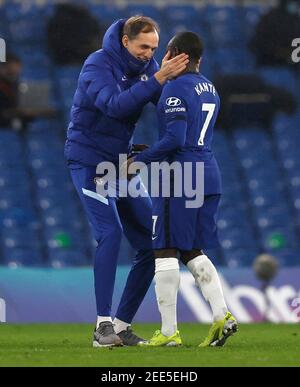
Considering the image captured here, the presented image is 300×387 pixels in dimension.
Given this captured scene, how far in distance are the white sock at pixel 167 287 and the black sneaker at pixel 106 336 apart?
1.02 feet

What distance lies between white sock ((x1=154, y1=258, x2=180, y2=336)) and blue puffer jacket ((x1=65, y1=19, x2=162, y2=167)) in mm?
794

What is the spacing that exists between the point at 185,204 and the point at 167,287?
0.53 metres

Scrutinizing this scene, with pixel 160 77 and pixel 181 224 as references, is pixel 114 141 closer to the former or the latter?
pixel 160 77

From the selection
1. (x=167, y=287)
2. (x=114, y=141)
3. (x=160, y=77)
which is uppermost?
(x=160, y=77)

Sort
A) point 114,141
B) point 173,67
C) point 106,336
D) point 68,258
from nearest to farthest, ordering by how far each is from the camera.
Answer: point 173,67
point 106,336
point 114,141
point 68,258

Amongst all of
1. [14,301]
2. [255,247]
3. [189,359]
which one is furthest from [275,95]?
[189,359]

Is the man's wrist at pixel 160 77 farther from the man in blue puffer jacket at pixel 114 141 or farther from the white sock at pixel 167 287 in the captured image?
the white sock at pixel 167 287

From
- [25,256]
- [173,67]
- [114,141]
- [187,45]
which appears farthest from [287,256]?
[173,67]

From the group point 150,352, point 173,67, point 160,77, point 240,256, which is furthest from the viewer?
point 240,256

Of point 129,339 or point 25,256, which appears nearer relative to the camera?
point 129,339

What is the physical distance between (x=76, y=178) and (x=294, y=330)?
3080mm

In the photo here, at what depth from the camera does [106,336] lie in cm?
781

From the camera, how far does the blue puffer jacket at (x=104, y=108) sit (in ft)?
26.1

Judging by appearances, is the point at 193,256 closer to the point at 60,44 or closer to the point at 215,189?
the point at 215,189
